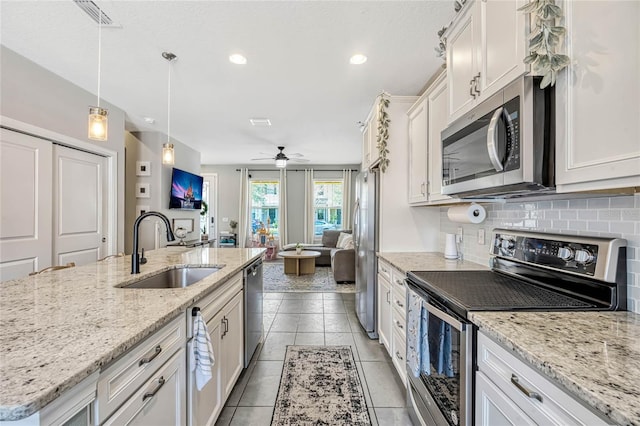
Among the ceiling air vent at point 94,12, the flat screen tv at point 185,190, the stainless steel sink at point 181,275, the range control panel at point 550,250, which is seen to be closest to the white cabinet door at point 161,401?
the stainless steel sink at point 181,275

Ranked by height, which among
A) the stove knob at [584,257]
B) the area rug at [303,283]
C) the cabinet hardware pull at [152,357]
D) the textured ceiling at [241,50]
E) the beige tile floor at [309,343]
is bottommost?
the beige tile floor at [309,343]

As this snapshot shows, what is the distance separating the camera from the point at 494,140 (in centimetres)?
128

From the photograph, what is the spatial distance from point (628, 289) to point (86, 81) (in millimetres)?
4439

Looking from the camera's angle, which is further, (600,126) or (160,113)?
(160,113)

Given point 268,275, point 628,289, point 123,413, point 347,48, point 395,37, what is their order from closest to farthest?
point 123,413 < point 628,289 < point 395,37 < point 347,48 < point 268,275

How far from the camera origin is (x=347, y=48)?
7.80 ft

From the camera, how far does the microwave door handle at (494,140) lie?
1.27 metres

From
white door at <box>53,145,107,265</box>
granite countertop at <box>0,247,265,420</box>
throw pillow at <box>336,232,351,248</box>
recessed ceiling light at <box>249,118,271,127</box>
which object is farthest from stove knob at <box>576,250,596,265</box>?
throw pillow at <box>336,232,351,248</box>

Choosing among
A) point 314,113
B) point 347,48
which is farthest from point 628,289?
point 314,113

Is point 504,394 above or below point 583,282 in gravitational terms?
below

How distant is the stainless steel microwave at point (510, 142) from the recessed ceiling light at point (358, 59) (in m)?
1.25

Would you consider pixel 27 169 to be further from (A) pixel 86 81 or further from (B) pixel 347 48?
(B) pixel 347 48

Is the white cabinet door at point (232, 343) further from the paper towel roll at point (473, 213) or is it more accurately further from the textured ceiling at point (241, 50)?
the textured ceiling at point (241, 50)

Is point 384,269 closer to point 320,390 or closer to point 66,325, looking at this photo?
point 320,390
